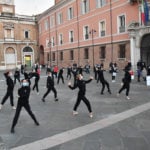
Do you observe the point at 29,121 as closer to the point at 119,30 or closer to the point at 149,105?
the point at 149,105

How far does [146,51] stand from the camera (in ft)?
95.7

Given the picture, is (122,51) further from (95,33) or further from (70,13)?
(70,13)

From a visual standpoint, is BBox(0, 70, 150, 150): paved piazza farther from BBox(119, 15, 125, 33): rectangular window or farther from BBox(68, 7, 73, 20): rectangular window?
BBox(68, 7, 73, 20): rectangular window

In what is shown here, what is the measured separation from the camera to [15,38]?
5306 cm

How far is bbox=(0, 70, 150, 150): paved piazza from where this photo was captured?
688 centimetres

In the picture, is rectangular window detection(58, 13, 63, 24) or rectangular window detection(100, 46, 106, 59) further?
rectangular window detection(58, 13, 63, 24)

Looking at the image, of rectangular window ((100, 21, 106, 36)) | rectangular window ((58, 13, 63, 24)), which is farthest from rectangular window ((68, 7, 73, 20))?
rectangular window ((100, 21, 106, 36))

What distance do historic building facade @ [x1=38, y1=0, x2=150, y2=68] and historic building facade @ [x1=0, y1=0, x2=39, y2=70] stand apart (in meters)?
4.99

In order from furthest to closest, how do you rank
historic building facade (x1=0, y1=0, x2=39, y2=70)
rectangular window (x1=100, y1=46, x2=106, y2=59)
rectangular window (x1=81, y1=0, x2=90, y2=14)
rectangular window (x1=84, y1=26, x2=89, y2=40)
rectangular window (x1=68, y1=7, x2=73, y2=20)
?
1. historic building facade (x1=0, y1=0, x2=39, y2=70)
2. rectangular window (x1=68, y1=7, x2=73, y2=20)
3. rectangular window (x1=84, y1=26, x2=89, y2=40)
4. rectangular window (x1=81, y1=0, x2=90, y2=14)
5. rectangular window (x1=100, y1=46, x2=106, y2=59)

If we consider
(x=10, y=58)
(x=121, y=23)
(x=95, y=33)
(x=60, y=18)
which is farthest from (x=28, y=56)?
(x=121, y=23)

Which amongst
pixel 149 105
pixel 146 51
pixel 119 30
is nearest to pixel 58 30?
pixel 119 30

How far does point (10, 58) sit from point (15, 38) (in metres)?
4.13

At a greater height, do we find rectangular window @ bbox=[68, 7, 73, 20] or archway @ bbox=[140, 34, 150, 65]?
rectangular window @ bbox=[68, 7, 73, 20]

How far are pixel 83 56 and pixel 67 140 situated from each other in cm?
3219
